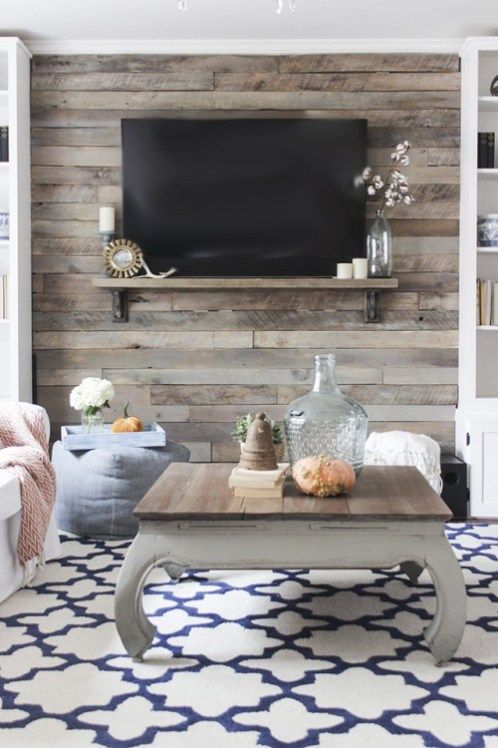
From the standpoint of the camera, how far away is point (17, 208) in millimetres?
4820

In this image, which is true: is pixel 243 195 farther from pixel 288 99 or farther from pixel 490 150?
pixel 490 150

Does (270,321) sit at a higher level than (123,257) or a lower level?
lower

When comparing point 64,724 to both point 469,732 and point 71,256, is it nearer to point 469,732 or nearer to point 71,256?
point 469,732

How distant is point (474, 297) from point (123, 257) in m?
1.89

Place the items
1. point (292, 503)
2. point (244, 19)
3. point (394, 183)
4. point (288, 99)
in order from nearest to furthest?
point (292, 503) < point (244, 19) < point (394, 183) < point (288, 99)

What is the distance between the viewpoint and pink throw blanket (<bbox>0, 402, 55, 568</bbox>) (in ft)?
11.5

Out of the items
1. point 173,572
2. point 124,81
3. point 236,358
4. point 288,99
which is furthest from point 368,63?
point 173,572

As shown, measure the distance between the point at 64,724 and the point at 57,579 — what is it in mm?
1362

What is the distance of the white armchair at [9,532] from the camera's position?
3.33m

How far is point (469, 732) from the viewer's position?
88.4 inches

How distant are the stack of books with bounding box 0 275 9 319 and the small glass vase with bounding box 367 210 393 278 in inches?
76.7

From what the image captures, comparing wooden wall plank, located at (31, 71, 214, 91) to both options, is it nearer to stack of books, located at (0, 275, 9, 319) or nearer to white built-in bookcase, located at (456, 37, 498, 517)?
white built-in bookcase, located at (456, 37, 498, 517)

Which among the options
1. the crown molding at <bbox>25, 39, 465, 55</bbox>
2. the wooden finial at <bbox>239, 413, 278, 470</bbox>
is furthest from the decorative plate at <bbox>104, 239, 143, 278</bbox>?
the wooden finial at <bbox>239, 413, 278, 470</bbox>

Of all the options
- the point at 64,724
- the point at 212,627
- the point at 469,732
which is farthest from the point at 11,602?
the point at 469,732
